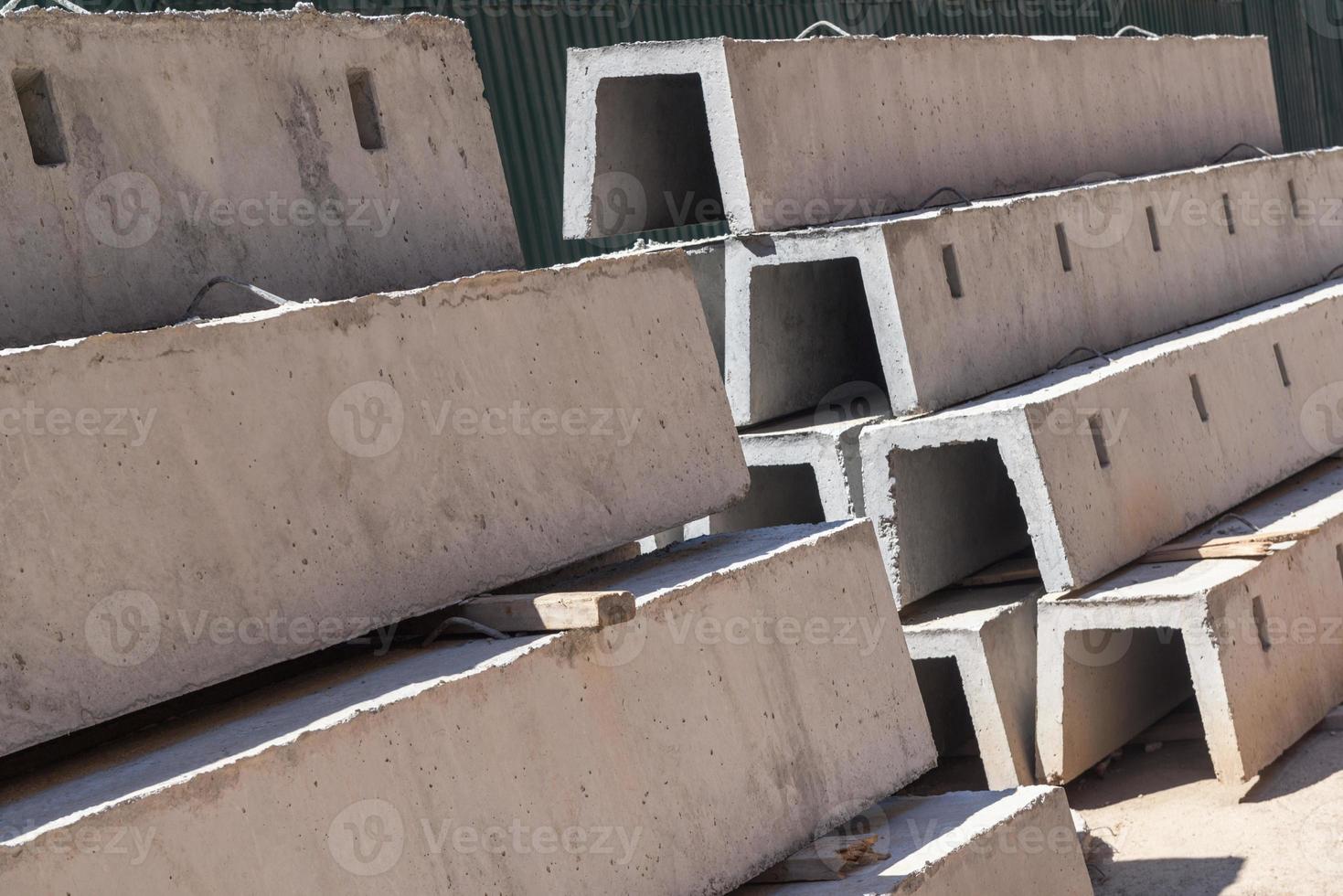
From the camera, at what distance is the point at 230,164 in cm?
349

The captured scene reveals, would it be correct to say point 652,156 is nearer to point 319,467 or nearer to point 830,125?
point 830,125

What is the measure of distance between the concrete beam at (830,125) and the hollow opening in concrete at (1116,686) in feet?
5.89

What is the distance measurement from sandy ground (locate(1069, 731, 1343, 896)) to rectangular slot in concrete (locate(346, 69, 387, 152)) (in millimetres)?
2981

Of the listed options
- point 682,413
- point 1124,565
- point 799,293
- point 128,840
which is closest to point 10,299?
point 128,840

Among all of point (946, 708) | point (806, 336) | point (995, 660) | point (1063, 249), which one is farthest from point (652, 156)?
point (946, 708)

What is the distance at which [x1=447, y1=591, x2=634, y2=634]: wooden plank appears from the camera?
312 cm

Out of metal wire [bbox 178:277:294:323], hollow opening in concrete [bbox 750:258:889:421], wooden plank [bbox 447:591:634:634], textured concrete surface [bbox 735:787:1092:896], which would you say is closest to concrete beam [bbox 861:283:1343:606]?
hollow opening in concrete [bbox 750:258:889:421]

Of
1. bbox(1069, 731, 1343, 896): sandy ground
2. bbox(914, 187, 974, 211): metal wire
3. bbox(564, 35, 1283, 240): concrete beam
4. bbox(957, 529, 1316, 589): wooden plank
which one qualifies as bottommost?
bbox(1069, 731, 1343, 896): sandy ground

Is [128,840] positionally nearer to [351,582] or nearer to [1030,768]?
[351,582]

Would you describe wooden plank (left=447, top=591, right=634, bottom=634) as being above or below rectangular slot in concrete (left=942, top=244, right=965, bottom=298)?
below

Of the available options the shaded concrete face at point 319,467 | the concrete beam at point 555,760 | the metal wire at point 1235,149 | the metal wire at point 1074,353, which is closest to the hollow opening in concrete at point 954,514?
the metal wire at point 1074,353

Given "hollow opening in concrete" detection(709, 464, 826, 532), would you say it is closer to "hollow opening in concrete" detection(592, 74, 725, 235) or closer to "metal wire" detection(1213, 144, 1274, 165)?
"hollow opening in concrete" detection(592, 74, 725, 235)

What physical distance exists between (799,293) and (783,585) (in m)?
2.39

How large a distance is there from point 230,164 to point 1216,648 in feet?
11.0
